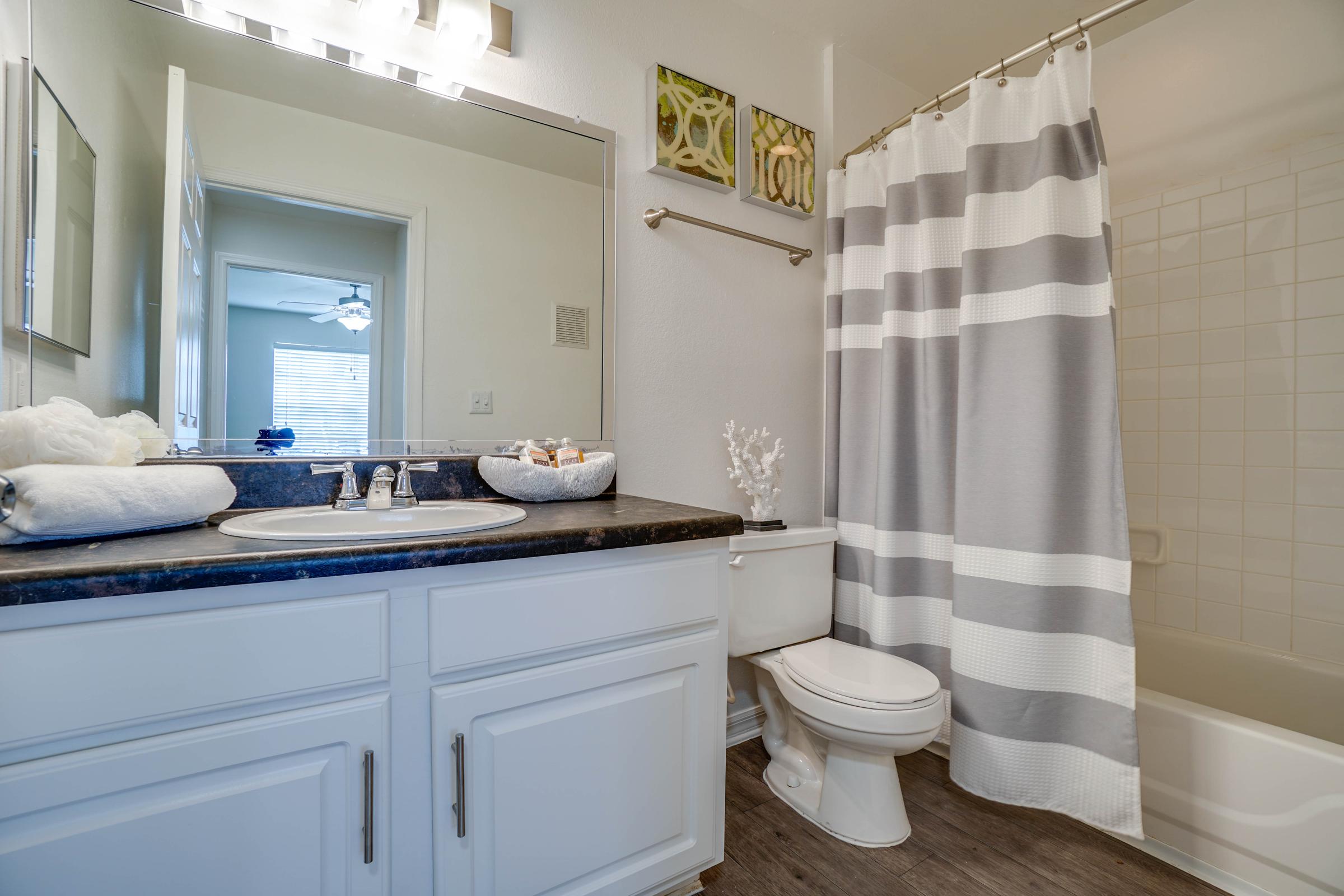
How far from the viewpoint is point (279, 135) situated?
1297 millimetres

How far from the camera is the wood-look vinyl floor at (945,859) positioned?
1347 mm

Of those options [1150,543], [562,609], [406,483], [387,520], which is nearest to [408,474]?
[406,483]

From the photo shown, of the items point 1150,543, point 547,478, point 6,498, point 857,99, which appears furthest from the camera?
point 857,99

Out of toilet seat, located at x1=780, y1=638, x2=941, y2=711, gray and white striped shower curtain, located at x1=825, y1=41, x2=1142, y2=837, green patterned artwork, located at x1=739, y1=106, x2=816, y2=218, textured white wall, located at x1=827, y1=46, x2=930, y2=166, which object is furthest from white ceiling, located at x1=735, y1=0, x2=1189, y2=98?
toilet seat, located at x1=780, y1=638, x2=941, y2=711

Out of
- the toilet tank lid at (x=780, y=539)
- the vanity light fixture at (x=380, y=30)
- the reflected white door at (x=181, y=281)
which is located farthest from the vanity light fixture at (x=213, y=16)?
the toilet tank lid at (x=780, y=539)

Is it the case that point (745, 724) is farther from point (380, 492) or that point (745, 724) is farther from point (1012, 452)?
point (380, 492)

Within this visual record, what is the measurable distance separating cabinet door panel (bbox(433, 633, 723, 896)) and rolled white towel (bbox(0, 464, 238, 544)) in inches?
19.5

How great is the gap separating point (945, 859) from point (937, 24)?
2603 mm

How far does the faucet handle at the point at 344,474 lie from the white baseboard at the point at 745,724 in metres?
1.37

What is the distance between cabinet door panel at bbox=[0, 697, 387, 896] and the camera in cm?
71

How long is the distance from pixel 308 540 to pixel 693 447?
4.03 feet

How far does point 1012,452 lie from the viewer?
1570 mm

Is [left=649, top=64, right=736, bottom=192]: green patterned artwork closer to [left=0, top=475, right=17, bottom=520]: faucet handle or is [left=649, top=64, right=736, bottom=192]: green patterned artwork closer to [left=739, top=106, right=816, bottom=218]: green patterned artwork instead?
[left=739, top=106, right=816, bottom=218]: green patterned artwork

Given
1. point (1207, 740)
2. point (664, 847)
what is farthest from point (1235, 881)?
point (664, 847)
